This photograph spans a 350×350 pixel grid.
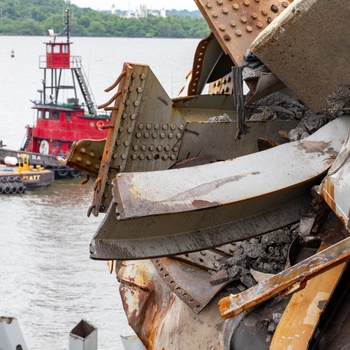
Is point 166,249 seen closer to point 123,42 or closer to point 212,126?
point 212,126

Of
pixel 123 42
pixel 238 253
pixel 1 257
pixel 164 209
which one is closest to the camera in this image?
pixel 164 209

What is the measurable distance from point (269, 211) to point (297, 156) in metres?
0.40

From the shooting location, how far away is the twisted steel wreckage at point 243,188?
23.5 feet

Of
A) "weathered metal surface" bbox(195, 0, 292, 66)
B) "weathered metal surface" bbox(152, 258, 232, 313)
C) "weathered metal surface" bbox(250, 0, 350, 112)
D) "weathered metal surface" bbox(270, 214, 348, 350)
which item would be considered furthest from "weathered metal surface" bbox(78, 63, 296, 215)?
"weathered metal surface" bbox(270, 214, 348, 350)

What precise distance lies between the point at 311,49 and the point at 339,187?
1.12 m

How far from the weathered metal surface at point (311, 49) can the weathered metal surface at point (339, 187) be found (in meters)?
0.56

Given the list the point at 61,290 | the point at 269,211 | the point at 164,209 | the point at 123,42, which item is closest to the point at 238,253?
the point at 269,211

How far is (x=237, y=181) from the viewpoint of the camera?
747cm

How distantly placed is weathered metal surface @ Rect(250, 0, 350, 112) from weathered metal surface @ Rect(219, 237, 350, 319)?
1.49m

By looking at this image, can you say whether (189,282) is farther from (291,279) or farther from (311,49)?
(291,279)

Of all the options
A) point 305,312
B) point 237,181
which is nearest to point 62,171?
point 237,181

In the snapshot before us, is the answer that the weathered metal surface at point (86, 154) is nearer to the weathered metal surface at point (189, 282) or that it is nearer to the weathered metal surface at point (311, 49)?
the weathered metal surface at point (189, 282)

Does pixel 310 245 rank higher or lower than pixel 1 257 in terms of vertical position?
higher

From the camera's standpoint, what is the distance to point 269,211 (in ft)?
25.8
